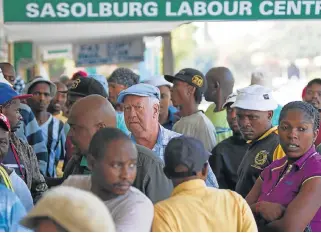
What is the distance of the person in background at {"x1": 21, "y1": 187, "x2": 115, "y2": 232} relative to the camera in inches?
114

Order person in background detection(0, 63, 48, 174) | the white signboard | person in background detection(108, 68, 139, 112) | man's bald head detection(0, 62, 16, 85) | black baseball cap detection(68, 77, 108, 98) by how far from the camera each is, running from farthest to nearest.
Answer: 1. the white signboard
2. man's bald head detection(0, 62, 16, 85)
3. person in background detection(108, 68, 139, 112)
4. person in background detection(0, 63, 48, 174)
5. black baseball cap detection(68, 77, 108, 98)

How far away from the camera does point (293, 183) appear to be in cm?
458

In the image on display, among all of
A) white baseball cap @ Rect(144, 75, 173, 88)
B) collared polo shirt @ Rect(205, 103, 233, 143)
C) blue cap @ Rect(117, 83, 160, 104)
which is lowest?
collared polo shirt @ Rect(205, 103, 233, 143)

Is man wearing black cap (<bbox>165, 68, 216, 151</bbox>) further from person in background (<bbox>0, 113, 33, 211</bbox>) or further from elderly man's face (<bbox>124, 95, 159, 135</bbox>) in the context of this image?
person in background (<bbox>0, 113, 33, 211</bbox>)

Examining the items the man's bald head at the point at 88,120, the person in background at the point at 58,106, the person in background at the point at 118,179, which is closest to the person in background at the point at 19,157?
the man's bald head at the point at 88,120

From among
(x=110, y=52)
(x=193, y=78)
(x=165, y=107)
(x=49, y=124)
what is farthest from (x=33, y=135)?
(x=110, y=52)

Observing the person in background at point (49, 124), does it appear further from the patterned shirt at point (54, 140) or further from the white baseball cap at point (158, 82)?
the white baseball cap at point (158, 82)

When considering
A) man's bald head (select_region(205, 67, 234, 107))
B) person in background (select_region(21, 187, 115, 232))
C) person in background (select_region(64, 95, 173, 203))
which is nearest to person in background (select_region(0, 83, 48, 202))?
person in background (select_region(64, 95, 173, 203))

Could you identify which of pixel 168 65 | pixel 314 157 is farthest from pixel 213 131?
pixel 168 65

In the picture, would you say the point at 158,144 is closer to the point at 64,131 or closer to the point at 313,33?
the point at 64,131

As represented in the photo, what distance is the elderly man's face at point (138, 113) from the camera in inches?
208

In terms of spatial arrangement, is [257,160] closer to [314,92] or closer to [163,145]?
[163,145]

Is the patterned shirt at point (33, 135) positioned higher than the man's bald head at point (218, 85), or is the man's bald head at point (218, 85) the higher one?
the man's bald head at point (218, 85)

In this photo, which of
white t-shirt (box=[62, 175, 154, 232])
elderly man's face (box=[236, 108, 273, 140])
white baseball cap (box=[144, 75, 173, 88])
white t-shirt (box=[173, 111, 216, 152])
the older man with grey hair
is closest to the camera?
white t-shirt (box=[62, 175, 154, 232])
